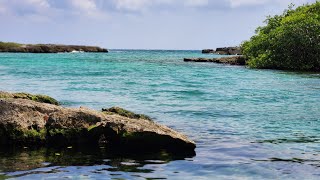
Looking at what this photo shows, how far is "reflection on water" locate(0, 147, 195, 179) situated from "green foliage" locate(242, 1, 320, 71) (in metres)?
47.9

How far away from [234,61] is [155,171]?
67.2 meters

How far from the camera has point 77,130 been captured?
1159cm

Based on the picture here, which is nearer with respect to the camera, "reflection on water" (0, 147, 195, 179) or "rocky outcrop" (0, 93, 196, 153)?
"reflection on water" (0, 147, 195, 179)

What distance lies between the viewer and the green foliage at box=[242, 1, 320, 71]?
55.9m

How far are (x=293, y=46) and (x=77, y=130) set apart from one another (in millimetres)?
48399

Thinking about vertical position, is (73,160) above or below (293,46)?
below

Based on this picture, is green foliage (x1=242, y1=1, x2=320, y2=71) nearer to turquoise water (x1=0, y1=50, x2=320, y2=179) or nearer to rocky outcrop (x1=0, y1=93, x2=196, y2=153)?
turquoise water (x1=0, y1=50, x2=320, y2=179)

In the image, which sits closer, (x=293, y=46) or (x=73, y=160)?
(x=73, y=160)

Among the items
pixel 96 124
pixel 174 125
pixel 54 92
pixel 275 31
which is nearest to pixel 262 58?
pixel 275 31

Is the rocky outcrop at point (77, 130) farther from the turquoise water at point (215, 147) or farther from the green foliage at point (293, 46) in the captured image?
the green foliage at point (293, 46)

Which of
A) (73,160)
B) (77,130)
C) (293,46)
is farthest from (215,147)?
(293,46)

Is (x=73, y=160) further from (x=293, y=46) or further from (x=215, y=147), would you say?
(x=293, y=46)

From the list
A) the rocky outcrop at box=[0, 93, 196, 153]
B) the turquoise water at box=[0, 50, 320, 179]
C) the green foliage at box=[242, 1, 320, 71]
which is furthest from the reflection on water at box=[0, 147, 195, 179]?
the green foliage at box=[242, 1, 320, 71]

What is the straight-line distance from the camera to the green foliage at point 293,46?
55.9 metres
